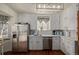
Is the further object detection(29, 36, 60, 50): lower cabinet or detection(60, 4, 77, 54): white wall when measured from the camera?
detection(29, 36, 60, 50): lower cabinet

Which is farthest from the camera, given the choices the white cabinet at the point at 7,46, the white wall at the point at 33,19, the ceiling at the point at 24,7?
the white wall at the point at 33,19

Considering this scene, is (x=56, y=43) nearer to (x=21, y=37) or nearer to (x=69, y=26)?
(x=69, y=26)

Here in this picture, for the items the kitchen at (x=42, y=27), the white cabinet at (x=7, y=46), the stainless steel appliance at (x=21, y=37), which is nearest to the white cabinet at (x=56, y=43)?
the kitchen at (x=42, y=27)

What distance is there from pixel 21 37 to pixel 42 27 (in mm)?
437

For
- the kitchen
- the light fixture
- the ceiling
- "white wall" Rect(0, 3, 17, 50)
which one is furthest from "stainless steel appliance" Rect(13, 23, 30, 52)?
the light fixture

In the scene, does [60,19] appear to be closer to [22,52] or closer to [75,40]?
[75,40]

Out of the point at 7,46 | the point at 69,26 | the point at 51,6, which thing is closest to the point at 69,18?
the point at 69,26

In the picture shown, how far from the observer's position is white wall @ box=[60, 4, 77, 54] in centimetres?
256

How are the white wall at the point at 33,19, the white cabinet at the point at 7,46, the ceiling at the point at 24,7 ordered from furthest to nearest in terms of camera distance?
the white wall at the point at 33,19 → the white cabinet at the point at 7,46 → the ceiling at the point at 24,7

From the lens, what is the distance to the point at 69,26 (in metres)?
2.71

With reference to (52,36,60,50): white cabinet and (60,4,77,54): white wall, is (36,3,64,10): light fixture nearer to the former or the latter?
(60,4,77,54): white wall

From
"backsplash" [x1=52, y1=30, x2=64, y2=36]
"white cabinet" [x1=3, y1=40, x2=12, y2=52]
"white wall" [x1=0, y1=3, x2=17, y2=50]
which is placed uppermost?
"white wall" [x1=0, y1=3, x2=17, y2=50]

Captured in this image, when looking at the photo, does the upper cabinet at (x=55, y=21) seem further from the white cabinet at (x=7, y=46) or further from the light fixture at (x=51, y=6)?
the white cabinet at (x=7, y=46)

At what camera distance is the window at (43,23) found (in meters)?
2.82
